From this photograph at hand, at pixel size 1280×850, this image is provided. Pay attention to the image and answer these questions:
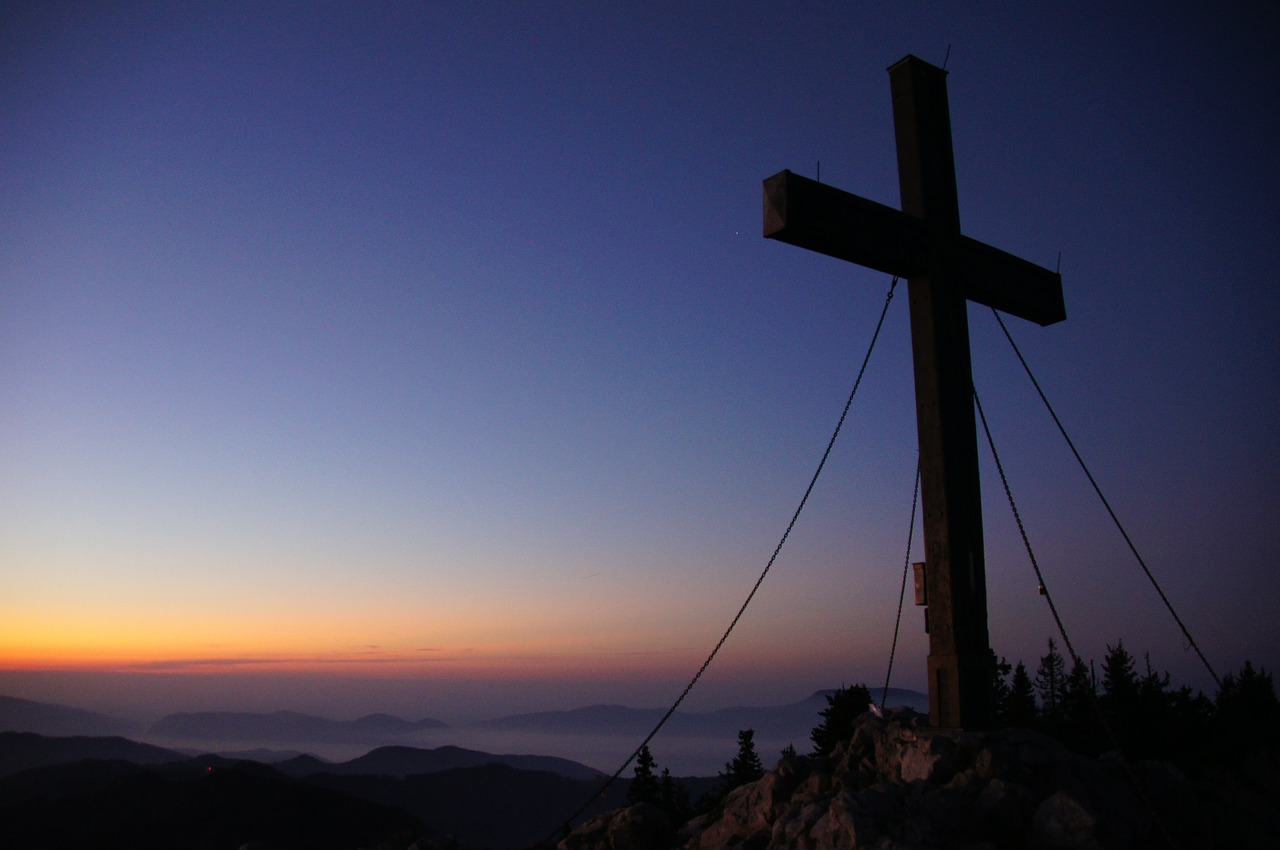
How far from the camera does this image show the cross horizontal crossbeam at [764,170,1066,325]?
794cm

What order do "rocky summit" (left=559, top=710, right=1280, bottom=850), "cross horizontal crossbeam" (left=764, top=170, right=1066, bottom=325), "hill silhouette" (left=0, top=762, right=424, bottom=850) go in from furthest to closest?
"hill silhouette" (left=0, top=762, right=424, bottom=850), "cross horizontal crossbeam" (left=764, top=170, right=1066, bottom=325), "rocky summit" (left=559, top=710, right=1280, bottom=850)

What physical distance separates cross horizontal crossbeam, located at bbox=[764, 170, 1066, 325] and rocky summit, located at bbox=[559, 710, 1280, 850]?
13.9 ft

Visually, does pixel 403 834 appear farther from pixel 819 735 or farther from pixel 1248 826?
pixel 819 735

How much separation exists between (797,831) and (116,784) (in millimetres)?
55456

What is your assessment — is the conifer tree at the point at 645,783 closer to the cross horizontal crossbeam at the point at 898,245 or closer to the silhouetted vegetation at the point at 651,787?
A: the silhouetted vegetation at the point at 651,787

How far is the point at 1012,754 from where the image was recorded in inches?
293

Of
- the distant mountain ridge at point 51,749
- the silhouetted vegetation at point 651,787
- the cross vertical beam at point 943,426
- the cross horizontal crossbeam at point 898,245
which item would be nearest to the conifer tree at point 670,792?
the silhouetted vegetation at point 651,787

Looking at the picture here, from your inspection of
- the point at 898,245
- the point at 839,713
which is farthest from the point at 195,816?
the point at 898,245

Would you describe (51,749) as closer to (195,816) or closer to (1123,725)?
(195,816)

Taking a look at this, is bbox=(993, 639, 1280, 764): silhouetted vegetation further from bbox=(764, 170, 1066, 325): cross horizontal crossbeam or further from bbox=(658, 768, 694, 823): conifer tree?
bbox=(658, 768, 694, 823): conifer tree

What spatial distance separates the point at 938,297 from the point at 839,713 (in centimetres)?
1480

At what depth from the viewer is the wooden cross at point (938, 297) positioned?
8.02 m

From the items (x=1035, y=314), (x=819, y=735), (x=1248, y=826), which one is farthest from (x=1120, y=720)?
(x=1035, y=314)

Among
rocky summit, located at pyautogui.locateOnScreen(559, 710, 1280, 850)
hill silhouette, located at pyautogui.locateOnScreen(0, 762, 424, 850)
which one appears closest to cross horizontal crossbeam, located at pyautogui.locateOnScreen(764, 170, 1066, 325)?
rocky summit, located at pyautogui.locateOnScreen(559, 710, 1280, 850)
